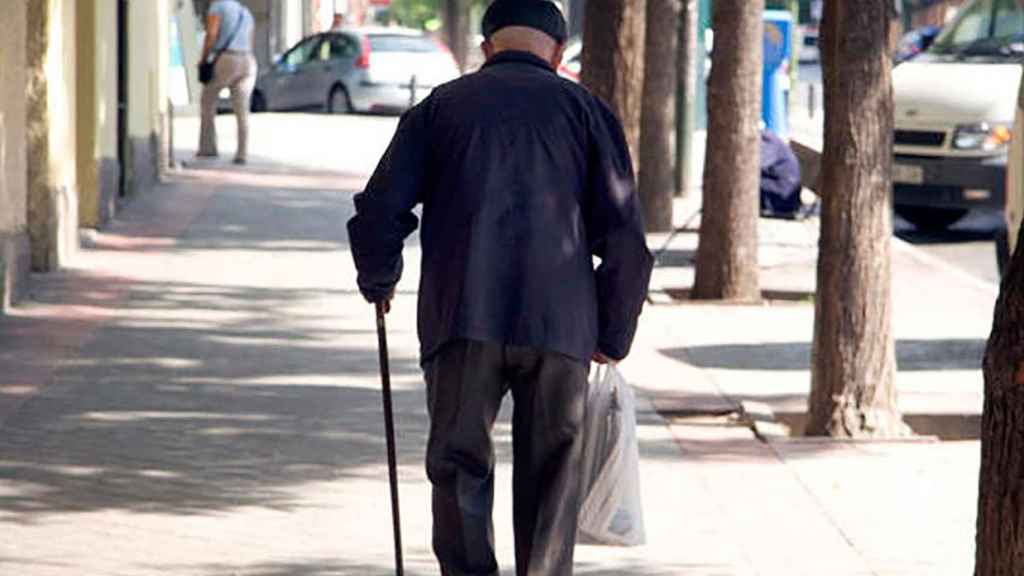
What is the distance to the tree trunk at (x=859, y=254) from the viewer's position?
10594 millimetres

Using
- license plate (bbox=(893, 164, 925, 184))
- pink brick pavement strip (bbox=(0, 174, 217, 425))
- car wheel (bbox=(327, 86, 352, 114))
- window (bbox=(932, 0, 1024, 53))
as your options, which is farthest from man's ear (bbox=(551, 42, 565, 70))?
car wheel (bbox=(327, 86, 352, 114))

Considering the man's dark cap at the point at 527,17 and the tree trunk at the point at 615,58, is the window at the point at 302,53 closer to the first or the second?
the tree trunk at the point at 615,58

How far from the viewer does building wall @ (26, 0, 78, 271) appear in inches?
592

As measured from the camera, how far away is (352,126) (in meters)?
31.4

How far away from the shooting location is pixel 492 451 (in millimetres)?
6465

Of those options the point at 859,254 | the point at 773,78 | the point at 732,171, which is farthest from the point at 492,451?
the point at 773,78

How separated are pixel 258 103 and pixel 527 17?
32406 millimetres

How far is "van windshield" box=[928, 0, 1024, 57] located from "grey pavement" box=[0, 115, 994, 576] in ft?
13.7

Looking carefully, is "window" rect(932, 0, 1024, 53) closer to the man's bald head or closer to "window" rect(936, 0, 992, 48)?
"window" rect(936, 0, 992, 48)

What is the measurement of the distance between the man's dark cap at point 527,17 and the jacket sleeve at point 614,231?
0.80ft

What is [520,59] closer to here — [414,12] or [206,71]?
[206,71]

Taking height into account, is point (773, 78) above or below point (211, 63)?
below

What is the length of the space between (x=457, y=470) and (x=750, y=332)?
25.5ft

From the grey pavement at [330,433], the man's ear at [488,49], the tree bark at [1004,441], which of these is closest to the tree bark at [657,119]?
the grey pavement at [330,433]
